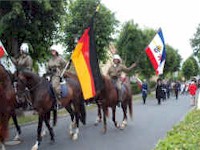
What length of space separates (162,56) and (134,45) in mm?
30817

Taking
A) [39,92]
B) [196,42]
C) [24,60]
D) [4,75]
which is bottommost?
[39,92]

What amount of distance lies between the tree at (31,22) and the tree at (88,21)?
29.5 ft

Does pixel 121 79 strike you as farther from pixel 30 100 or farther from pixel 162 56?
pixel 30 100

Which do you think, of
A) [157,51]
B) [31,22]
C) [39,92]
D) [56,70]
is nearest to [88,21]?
[31,22]

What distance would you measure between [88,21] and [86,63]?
56.8 feet

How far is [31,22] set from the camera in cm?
1734

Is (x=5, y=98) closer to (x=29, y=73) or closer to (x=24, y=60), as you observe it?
(x=29, y=73)

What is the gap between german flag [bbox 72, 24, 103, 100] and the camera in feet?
34.8

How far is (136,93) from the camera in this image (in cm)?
4919

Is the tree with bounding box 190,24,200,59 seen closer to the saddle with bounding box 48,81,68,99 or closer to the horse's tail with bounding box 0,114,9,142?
the saddle with bounding box 48,81,68,99

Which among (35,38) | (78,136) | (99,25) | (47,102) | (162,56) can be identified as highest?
(99,25)

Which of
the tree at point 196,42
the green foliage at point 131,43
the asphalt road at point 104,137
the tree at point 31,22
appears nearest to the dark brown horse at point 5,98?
the asphalt road at point 104,137

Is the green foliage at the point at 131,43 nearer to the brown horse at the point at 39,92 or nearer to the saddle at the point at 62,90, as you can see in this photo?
the saddle at the point at 62,90

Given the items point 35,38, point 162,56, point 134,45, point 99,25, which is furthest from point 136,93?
point 162,56
